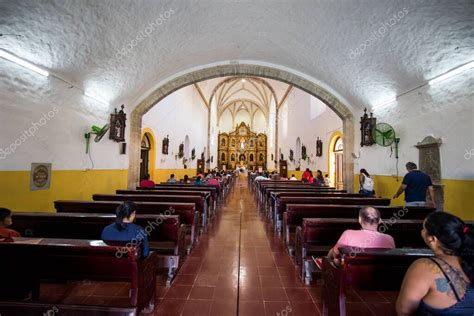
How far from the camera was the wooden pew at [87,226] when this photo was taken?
128 inches

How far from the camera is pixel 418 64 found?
15.9ft

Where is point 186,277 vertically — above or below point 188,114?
below

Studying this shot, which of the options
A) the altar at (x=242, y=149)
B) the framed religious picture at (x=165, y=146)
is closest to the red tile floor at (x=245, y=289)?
the framed religious picture at (x=165, y=146)

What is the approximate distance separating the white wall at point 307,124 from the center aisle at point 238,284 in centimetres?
682

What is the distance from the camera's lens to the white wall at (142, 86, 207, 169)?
423 inches

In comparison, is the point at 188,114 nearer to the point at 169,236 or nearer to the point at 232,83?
the point at 232,83

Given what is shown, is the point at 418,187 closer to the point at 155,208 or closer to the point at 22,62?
the point at 155,208

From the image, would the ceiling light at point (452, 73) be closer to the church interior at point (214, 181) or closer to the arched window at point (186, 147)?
the church interior at point (214, 181)

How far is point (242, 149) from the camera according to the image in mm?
29766

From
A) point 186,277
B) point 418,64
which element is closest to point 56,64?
point 186,277

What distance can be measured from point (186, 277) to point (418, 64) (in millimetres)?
5224

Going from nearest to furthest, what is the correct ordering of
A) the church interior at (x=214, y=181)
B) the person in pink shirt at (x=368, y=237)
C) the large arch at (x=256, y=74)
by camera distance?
1. the church interior at (x=214, y=181)
2. the person in pink shirt at (x=368, y=237)
3. the large arch at (x=256, y=74)

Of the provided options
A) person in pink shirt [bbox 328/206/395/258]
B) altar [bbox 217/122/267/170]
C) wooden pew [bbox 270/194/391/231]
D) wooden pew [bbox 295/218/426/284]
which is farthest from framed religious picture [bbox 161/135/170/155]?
altar [bbox 217/122/267/170]

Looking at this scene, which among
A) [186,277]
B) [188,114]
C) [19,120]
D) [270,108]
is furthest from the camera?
[270,108]
